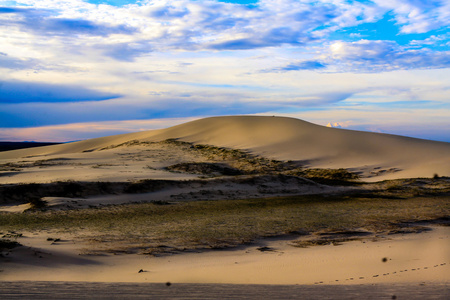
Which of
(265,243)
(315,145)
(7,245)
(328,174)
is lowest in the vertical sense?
(265,243)

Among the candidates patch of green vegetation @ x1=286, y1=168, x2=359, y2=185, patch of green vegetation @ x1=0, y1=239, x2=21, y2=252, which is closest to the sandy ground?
patch of green vegetation @ x1=0, y1=239, x2=21, y2=252

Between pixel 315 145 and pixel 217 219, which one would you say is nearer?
pixel 217 219

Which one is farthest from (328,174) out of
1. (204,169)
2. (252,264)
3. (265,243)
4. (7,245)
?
(7,245)

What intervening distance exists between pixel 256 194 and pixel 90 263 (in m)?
9.81

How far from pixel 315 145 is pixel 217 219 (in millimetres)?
19670

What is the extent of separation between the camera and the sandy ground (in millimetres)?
5754

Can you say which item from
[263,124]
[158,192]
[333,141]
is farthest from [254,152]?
[158,192]

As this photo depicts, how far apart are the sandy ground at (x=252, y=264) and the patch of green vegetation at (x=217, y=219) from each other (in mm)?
737

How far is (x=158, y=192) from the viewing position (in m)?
15.1

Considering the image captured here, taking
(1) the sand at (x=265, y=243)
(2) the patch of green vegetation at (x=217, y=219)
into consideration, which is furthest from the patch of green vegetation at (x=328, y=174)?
(2) the patch of green vegetation at (x=217, y=219)

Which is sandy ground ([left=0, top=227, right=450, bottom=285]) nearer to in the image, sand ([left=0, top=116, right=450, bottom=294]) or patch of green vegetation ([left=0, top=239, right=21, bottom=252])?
sand ([left=0, top=116, right=450, bottom=294])

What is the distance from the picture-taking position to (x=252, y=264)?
6.65 meters

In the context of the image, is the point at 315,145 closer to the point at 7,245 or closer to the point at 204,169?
the point at 204,169

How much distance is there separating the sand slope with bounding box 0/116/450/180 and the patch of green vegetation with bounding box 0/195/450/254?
28.8 ft
